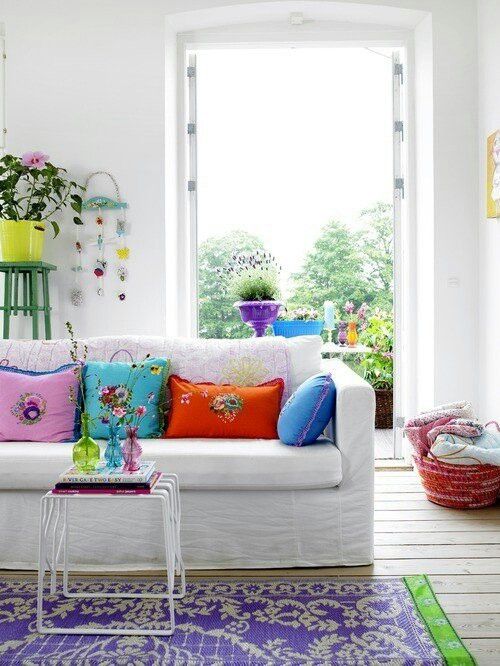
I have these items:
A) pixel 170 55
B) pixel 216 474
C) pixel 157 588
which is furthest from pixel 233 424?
pixel 170 55

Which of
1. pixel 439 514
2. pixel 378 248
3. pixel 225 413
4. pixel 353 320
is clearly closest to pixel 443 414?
pixel 439 514

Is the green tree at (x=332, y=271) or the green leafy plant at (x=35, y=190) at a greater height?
the green leafy plant at (x=35, y=190)

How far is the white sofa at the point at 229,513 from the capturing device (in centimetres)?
266

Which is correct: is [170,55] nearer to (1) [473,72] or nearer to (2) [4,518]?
(1) [473,72]

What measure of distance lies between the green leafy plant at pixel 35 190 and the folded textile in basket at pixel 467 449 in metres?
2.34

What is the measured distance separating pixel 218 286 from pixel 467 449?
206 centimetres

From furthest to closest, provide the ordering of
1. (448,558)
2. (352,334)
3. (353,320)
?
(352,334) < (353,320) < (448,558)

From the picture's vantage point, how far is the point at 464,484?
338 centimetres

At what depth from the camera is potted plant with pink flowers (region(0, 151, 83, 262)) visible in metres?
3.98

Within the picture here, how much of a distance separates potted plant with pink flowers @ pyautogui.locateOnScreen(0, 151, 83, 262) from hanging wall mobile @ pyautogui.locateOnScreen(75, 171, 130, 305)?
→ 148 millimetres

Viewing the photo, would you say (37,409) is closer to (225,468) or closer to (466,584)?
(225,468)

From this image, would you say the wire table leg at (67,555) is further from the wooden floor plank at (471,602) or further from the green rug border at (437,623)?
the wooden floor plank at (471,602)

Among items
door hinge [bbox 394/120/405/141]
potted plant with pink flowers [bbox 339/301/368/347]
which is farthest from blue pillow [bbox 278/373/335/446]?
door hinge [bbox 394/120/405/141]

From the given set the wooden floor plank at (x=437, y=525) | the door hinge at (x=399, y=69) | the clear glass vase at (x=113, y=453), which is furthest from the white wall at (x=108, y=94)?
the clear glass vase at (x=113, y=453)
